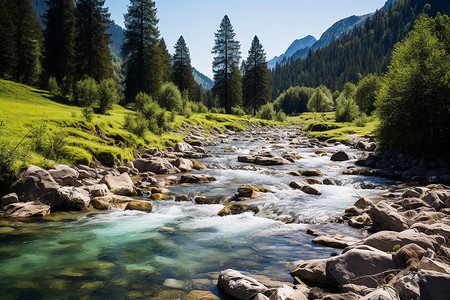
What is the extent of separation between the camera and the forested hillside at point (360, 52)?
161875 mm

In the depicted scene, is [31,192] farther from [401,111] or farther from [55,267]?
[401,111]

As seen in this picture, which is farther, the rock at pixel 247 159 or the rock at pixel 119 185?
the rock at pixel 247 159

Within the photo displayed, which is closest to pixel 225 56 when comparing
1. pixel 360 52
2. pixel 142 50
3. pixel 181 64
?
pixel 181 64

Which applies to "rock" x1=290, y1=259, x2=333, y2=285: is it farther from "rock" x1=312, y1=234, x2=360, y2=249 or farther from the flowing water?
"rock" x1=312, y1=234, x2=360, y2=249

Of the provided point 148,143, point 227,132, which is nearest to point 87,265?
point 148,143

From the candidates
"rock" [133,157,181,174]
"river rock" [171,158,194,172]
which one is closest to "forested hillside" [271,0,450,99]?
"river rock" [171,158,194,172]

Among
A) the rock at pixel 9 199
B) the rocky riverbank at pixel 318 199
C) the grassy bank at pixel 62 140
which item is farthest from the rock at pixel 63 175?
the rock at pixel 9 199

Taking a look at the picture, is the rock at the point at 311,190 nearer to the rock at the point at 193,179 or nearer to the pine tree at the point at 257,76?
the rock at the point at 193,179

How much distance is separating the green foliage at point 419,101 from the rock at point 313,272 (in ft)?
49.0

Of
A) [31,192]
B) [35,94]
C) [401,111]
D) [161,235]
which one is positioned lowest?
[161,235]

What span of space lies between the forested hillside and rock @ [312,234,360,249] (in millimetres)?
160840

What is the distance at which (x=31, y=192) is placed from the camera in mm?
9023

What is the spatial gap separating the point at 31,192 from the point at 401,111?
20061mm

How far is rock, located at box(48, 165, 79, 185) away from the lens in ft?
33.4
